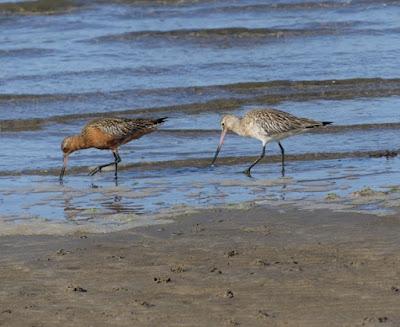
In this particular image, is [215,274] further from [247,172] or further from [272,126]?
[272,126]

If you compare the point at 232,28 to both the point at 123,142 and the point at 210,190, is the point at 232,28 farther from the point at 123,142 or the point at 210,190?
the point at 210,190

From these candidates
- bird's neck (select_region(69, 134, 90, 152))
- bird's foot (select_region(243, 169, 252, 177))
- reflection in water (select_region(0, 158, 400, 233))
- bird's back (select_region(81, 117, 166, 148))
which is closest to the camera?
reflection in water (select_region(0, 158, 400, 233))

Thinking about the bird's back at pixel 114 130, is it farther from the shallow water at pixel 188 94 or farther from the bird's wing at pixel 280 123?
the bird's wing at pixel 280 123

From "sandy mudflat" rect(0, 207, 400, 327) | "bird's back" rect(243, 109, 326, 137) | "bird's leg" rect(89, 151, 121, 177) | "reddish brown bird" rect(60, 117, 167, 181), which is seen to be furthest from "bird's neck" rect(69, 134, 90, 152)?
"sandy mudflat" rect(0, 207, 400, 327)

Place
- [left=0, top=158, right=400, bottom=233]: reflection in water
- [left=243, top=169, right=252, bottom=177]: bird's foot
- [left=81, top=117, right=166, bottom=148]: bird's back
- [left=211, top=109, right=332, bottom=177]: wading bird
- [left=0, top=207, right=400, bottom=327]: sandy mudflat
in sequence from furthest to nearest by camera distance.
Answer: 1. [left=81, top=117, right=166, bottom=148]: bird's back
2. [left=211, top=109, right=332, bottom=177]: wading bird
3. [left=243, top=169, right=252, bottom=177]: bird's foot
4. [left=0, top=158, right=400, bottom=233]: reflection in water
5. [left=0, top=207, right=400, bottom=327]: sandy mudflat

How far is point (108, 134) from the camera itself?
12.3 m

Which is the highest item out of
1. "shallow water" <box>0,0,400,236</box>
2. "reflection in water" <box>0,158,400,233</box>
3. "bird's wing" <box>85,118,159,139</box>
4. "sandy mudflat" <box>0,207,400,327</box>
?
"sandy mudflat" <box>0,207,400,327</box>

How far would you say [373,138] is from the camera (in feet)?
42.3

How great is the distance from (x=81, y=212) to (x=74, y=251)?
1530 millimetres

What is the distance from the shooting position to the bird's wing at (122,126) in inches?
484

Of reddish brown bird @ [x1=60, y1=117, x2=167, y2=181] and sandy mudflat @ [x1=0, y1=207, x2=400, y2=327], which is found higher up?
sandy mudflat @ [x1=0, y1=207, x2=400, y2=327]

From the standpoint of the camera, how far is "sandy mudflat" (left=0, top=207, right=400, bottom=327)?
6430 mm

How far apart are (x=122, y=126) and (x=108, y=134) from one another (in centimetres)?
21

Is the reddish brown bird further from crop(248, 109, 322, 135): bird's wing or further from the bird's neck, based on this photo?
crop(248, 109, 322, 135): bird's wing
